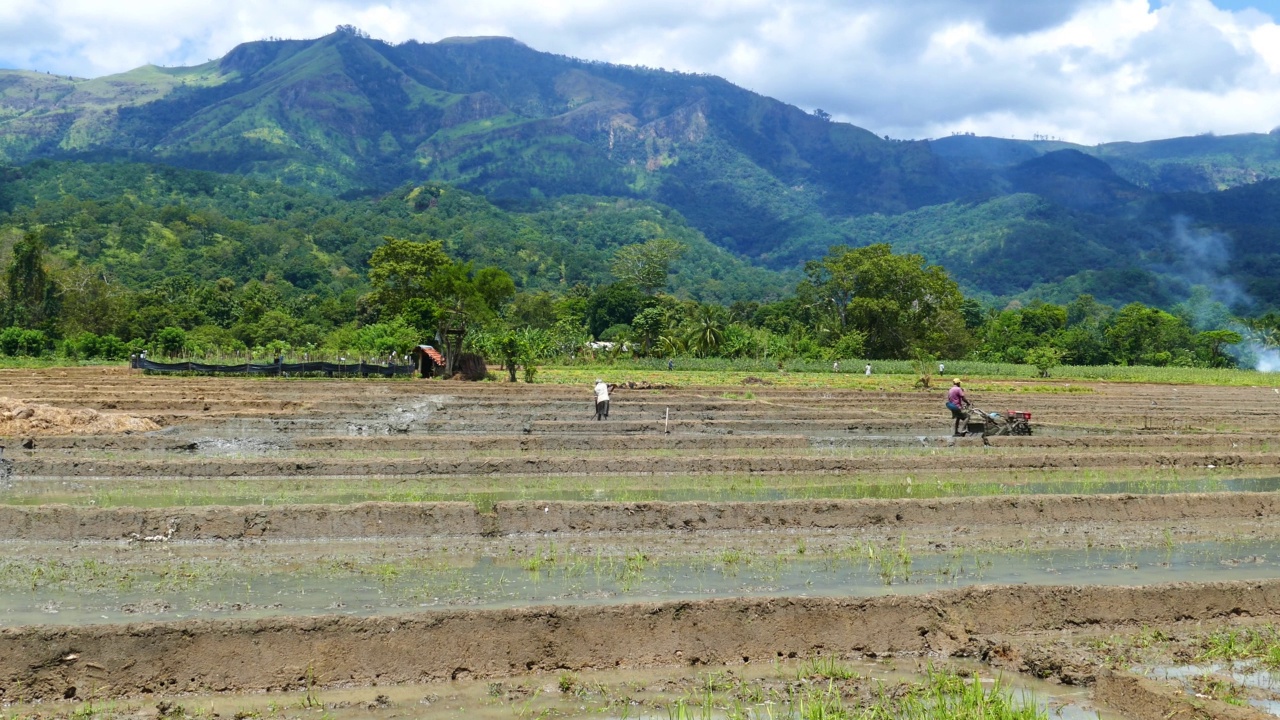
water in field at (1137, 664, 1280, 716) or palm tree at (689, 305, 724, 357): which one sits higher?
palm tree at (689, 305, 724, 357)

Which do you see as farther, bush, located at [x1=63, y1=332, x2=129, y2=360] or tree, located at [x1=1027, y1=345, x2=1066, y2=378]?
tree, located at [x1=1027, y1=345, x2=1066, y2=378]

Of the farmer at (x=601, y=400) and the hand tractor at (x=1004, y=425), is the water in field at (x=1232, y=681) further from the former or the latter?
the farmer at (x=601, y=400)

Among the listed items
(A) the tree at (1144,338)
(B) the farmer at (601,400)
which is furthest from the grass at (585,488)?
(A) the tree at (1144,338)

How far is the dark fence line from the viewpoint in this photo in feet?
130

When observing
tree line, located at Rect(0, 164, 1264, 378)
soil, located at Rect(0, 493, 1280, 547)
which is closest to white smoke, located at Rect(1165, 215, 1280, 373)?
tree line, located at Rect(0, 164, 1264, 378)

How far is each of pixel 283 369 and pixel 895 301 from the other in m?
42.1

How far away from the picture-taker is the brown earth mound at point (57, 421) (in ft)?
66.5

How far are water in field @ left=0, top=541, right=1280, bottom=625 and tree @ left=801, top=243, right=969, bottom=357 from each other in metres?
56.8

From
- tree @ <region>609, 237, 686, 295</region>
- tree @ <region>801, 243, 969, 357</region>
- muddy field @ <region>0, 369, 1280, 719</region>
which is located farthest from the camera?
tree @ <region>609, 237, 686, 295</region>

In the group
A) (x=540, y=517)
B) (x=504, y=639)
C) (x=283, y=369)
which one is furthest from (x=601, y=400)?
(x=283, y=369)

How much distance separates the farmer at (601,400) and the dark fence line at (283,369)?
58.2 feet

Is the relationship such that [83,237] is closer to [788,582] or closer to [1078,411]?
A: [1078,411]

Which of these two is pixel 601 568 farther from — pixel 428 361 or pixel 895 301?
pixel 895 301

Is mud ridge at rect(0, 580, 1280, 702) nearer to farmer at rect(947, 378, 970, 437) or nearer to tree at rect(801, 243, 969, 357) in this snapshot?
farmer at rect(947, 378, 970, 437)
